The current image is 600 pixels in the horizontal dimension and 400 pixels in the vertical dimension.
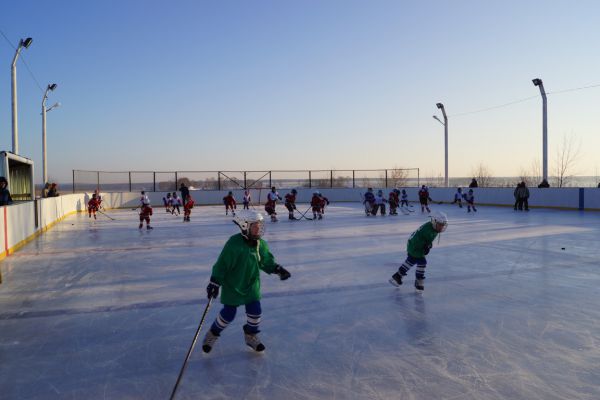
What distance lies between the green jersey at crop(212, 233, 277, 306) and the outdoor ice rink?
1.68 feet

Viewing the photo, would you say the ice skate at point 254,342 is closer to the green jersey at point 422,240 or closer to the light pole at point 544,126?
the green jersey at point 422,240

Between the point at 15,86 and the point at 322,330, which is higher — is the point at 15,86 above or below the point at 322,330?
above

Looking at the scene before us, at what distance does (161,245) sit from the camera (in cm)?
1141

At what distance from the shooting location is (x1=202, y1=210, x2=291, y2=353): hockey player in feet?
12.5

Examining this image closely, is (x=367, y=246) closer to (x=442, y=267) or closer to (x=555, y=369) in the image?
(x=442, y=267)

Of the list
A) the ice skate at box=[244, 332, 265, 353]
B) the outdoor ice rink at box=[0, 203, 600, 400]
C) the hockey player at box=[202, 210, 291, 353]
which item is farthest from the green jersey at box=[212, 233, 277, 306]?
Result: the outdoor ice rink at box=[0, 203, 600, 400]

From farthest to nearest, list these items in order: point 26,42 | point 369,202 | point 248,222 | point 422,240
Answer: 1. point 369,202
2. point 26,42
3. point 422,240
4. point 248,222

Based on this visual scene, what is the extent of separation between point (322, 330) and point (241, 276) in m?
1.18

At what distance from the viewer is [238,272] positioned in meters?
3.87

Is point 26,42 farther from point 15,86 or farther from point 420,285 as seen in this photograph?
point 420,285

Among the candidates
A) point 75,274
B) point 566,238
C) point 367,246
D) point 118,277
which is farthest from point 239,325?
point 566,238

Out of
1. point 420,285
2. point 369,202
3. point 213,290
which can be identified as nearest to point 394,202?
point 369,202

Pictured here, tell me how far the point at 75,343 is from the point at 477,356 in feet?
11.6

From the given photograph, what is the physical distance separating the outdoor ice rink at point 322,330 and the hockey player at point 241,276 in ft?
0.71
